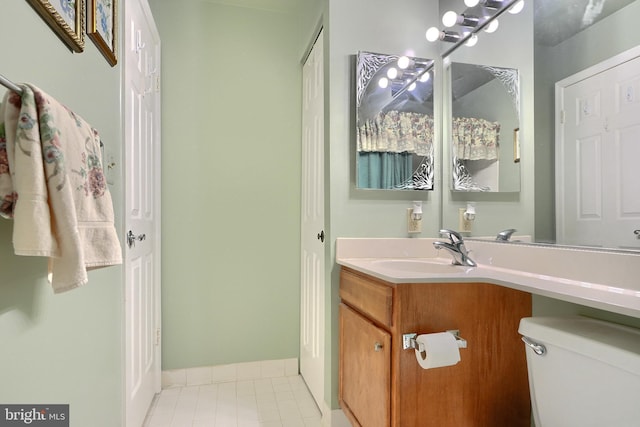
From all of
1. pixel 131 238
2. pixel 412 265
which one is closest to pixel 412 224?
pixel 412 265

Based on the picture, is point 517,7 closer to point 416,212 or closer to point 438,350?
point 416,212

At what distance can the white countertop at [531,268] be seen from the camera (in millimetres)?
899

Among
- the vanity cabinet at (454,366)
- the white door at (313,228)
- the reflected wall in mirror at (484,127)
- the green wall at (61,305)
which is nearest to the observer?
the green wall at (61,305)

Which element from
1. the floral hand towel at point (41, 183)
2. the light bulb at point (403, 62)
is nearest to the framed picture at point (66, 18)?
the floral hand towel at point (41, 183)

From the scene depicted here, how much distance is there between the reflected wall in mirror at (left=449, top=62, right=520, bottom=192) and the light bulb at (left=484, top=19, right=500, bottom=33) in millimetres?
163

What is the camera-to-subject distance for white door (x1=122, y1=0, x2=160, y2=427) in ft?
4.83

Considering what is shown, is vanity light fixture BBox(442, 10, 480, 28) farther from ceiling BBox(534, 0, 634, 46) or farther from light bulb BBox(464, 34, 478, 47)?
ceiling BBox(534, 0, 634, 46)

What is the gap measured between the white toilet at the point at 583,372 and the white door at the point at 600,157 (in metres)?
0.32

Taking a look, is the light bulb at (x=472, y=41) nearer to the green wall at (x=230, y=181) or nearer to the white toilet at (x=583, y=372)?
the green wall at (x=230, y=181)

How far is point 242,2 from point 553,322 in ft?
8.00

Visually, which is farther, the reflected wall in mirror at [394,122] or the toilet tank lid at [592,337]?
the reflected wall in mirror at [394,122]

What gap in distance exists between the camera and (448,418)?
3.88ft

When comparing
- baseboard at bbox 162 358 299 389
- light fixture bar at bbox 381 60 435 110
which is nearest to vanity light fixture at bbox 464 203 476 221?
light fixture bar at bbox 381 60 435 110

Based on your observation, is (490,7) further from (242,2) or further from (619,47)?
(242,2)
